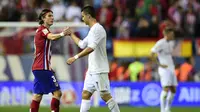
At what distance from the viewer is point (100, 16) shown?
88.4 ft

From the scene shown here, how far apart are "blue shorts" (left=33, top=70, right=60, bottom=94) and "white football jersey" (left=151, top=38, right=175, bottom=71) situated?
5.30m

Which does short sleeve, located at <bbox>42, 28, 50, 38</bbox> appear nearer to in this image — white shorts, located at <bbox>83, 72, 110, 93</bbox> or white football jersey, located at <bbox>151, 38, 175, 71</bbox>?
white shorts, located at <bbox>83, 72, 110, 93</bbox>

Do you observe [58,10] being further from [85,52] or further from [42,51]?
Result: [85,52]

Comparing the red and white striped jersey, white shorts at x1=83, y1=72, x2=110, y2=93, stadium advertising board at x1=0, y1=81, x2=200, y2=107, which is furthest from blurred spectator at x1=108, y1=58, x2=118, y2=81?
white shorts at x1=83, y1=72, x2=110, y2=93

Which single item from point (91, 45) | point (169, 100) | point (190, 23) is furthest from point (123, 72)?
point (91, 45)

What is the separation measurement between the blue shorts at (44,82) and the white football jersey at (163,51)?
5305 millimetres

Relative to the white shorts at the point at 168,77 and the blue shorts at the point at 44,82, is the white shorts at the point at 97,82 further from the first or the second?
the white shorts at the point at 168,77

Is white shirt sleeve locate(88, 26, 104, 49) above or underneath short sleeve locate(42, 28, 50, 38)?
underneath

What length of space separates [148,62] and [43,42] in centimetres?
1091

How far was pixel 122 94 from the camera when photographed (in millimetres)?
24266

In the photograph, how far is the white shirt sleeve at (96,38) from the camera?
14.2m

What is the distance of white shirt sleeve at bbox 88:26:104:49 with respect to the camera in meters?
14.2

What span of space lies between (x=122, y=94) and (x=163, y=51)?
4806 millimetres

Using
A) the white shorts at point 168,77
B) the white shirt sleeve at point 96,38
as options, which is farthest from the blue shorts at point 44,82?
the white shorts at point 168,77
